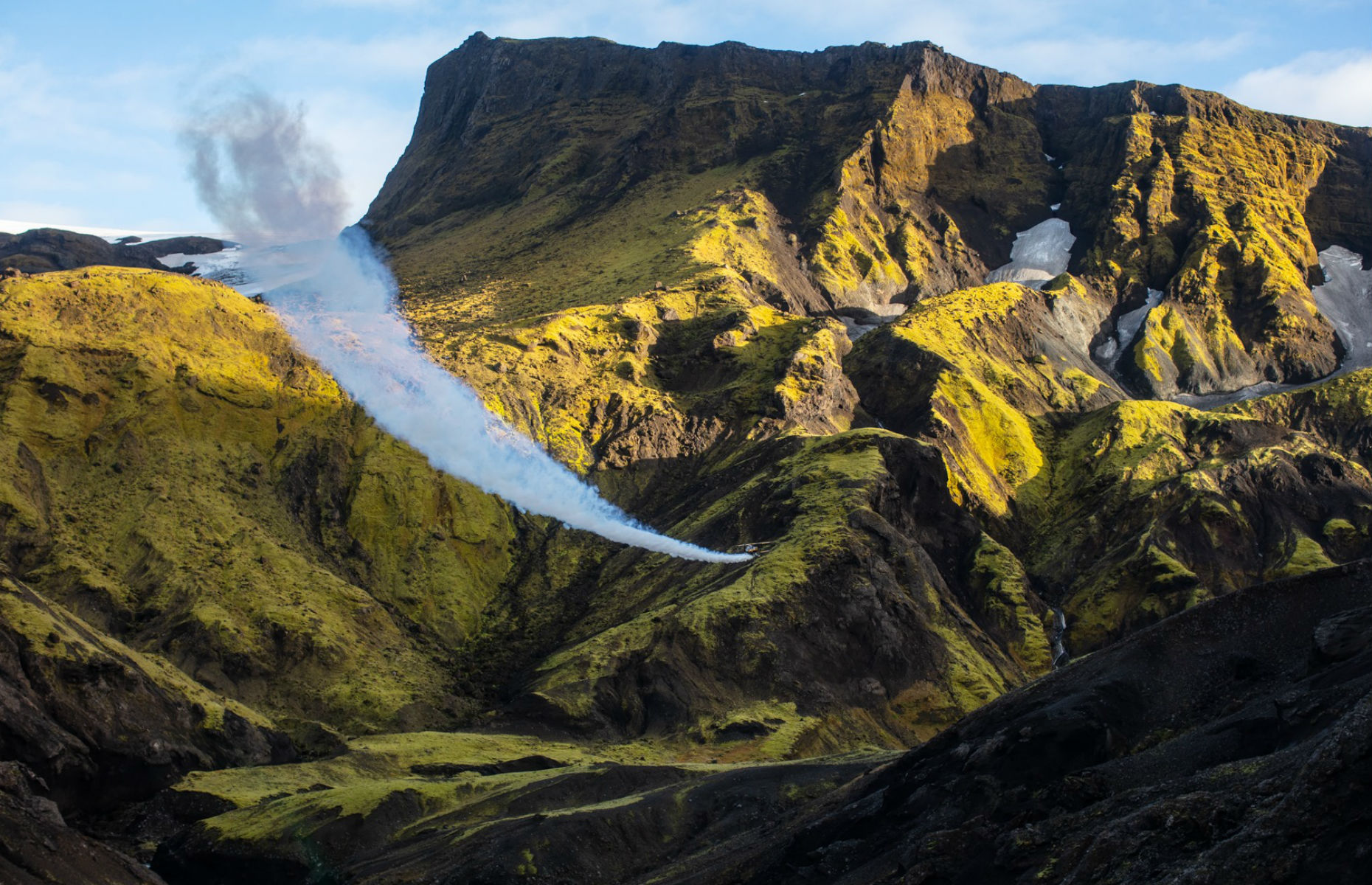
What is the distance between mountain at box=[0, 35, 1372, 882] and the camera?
Result: 5266cm

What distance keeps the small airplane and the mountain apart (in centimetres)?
102

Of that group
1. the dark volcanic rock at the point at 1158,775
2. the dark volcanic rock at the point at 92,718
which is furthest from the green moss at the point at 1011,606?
the dark volcanic rock at the point at 92,718

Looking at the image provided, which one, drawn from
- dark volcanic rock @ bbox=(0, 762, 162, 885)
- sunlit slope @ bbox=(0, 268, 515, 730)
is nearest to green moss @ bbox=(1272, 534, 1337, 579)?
sunlit slope @ bbox=(0, 268, 515, 730)

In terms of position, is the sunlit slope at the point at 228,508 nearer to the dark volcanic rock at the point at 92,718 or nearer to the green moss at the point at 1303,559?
the dark volcanic rock at the point at 92,718

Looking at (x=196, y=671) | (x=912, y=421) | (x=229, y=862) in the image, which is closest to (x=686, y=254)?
(x=912, y=421)

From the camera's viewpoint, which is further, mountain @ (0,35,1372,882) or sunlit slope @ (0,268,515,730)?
sunlit slope @ (0,268,515,730)

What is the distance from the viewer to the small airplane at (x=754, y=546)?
4331 inches

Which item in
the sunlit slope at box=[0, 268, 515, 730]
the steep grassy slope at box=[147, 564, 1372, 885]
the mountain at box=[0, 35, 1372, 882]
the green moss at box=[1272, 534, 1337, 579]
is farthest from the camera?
the green moss at box=[1272, 534, 1337, 579]

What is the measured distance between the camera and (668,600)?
106 m

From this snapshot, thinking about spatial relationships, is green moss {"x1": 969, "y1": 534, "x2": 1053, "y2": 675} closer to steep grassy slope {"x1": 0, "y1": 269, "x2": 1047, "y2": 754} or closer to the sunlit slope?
steep grassy slope {"x1": 0, "y1": 269, "x2": 1047, "y2": 754}

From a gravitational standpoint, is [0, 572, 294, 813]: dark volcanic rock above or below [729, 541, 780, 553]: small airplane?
below

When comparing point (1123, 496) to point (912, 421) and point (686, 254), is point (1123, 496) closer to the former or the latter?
point (912, 421)

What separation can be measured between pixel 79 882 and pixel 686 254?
13830 centimetres

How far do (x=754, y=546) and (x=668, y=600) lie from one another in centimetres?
935
